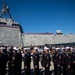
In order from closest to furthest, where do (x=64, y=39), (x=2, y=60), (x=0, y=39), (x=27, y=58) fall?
(x=2, y=60), (x=27, y=58), (x=0, y=39), (x=64, y=39)

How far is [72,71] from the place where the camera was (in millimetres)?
10875

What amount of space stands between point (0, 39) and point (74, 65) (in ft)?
133

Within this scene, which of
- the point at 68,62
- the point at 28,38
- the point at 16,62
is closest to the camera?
the point at 68,62

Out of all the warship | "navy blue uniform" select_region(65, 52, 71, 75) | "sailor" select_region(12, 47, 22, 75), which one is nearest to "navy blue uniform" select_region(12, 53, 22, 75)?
"sailor" select_region(12, 47, 22, 75)

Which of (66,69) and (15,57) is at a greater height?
(15,57)

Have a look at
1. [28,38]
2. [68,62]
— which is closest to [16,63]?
[68,62]

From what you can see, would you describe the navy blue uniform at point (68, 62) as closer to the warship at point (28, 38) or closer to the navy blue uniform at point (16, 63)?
the navy blue uniform at point (16, 63)

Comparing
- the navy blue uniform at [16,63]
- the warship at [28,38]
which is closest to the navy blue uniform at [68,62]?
the navy blue uniform at [16,63]

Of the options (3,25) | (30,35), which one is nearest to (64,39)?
(30,35)

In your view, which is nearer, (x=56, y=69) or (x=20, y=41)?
(x=56, y=69)

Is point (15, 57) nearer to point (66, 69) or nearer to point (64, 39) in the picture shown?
point (66, 69)

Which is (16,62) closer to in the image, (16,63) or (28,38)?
(16,63)

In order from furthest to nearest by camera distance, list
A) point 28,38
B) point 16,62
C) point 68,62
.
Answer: point 28,38 < point 16,62 < point 68,62

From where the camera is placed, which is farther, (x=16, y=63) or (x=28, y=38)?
(x=28, y=38)
